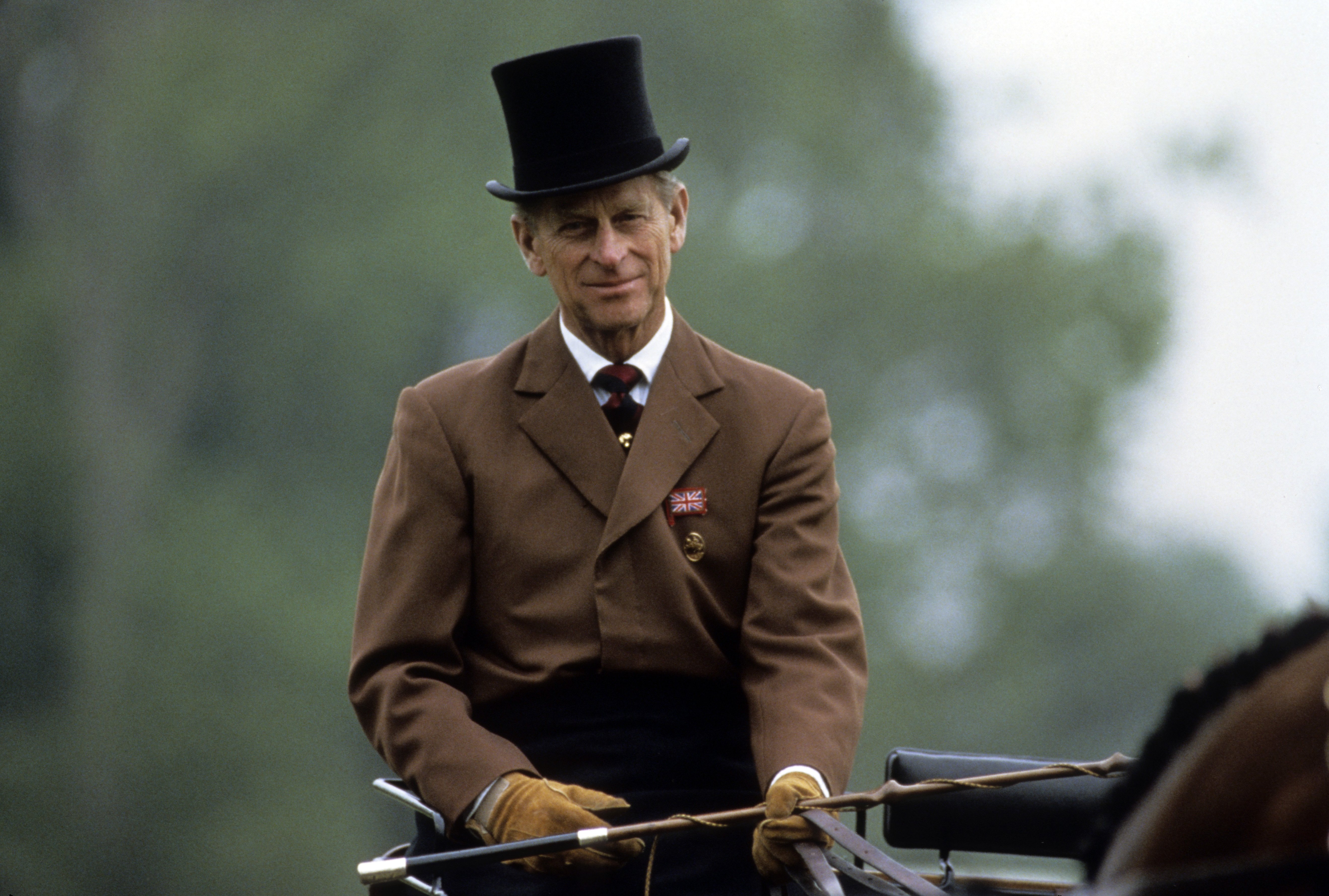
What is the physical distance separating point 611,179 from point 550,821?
3.55ft

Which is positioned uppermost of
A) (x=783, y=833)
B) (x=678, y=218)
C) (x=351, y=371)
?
(x=678, y=218)

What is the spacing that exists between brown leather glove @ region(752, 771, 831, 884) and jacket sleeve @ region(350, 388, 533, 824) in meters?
0.42

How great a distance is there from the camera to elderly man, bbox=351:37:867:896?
283 cm

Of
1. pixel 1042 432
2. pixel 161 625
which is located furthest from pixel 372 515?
pixel 1042 432

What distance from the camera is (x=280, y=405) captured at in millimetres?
13023

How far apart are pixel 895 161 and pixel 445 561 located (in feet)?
39.3

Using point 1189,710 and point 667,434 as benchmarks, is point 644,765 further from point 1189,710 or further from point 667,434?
point 1189,710

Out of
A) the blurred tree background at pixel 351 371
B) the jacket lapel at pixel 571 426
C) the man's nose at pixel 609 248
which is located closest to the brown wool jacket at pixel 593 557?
the jacket lapel at pixel 571 426

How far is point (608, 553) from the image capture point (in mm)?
2891

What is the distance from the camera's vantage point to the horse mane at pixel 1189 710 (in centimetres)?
144

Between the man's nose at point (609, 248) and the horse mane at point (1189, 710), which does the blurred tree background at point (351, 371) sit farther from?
the horse mane at point (1189, 710)

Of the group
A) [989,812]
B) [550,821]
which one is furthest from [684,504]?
[989,812]

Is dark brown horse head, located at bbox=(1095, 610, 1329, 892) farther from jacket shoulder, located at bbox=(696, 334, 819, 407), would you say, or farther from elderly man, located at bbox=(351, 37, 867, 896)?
jacket shoulder, located at bbox=(696, 334, 819, 407)

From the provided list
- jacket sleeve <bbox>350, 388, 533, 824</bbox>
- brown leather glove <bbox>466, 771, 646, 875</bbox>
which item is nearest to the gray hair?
jacket sleeve <bbox>350, 388, 533, 824</bbox>
